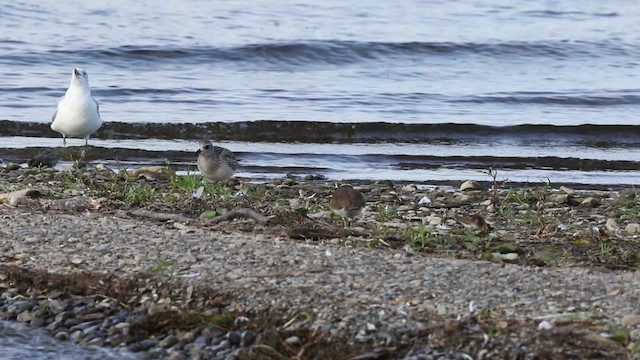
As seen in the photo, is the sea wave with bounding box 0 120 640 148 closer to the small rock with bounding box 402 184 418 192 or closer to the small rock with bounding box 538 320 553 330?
the small rock with bounding box 402 184 418 192

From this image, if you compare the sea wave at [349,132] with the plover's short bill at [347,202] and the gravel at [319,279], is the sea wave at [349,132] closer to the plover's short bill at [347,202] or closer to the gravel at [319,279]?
the plover's short bill at [347,202]

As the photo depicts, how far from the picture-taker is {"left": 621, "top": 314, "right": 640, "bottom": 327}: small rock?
5319mm

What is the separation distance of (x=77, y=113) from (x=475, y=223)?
19.8 ft

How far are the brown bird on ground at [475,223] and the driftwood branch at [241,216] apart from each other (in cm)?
135

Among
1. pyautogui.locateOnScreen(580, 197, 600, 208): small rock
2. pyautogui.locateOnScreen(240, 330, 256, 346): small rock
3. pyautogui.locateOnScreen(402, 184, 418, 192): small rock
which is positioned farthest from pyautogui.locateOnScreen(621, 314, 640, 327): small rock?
pyautogui.locateOnScreen(402, 184, 418, 192): small rock

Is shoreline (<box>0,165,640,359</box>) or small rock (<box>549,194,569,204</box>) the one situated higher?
small rock (<box>549,194,569,204</box>)

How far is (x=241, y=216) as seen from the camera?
24.9 feet

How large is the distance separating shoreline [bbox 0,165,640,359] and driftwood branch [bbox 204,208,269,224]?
44 millimetres

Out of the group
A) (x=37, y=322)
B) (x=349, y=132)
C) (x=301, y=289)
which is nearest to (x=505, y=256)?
(x=301, y=289)

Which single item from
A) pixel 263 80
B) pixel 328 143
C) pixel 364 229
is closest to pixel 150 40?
pixel 263 80

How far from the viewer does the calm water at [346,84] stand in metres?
13.5

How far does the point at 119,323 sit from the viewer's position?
580cm

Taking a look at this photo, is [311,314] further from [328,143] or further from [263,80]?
[263,80]

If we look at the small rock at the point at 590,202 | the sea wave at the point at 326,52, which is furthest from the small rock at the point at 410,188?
the sea wave at the point at 326,52
